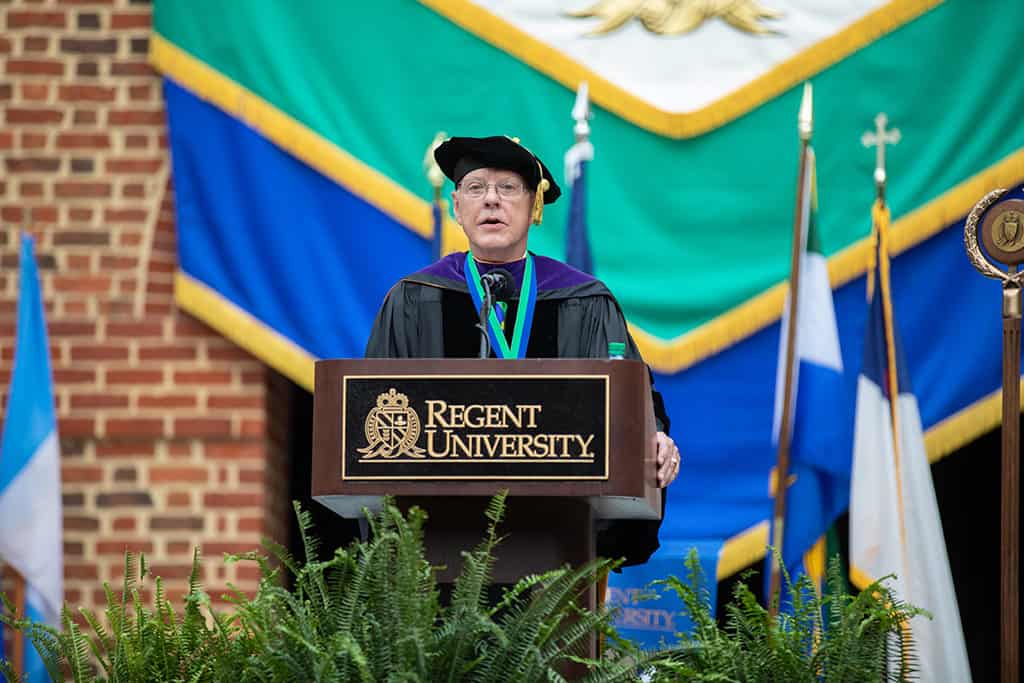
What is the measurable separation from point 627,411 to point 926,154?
126 inches

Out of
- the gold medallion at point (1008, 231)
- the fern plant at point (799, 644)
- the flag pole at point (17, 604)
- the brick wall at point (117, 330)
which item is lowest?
the fern plant at point (799, 644)

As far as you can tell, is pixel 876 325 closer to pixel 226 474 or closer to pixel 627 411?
pixel 226 474

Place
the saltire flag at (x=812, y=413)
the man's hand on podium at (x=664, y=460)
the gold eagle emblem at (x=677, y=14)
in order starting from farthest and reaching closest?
the gold eagle emblem at (x=677, y=14), the saltire flag at (x=812, y=413), the man's hand on podium at (x=664, y=460)

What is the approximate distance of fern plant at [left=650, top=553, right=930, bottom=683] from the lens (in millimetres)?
2717

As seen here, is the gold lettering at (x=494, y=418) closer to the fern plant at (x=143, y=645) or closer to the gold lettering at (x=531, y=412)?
the gold lettering at (x=531, y=412)

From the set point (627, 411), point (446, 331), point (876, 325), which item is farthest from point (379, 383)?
point (876, 325)

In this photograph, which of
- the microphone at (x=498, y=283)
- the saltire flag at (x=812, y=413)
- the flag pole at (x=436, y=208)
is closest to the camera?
the microphone at (x=498, y=283)

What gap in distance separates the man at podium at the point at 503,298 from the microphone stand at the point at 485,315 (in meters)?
0.10

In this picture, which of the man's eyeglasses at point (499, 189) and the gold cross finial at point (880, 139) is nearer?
the man's eyeglasses at point (499, 189)

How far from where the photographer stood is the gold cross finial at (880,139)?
5594mm

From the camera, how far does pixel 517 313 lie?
3.47 metres

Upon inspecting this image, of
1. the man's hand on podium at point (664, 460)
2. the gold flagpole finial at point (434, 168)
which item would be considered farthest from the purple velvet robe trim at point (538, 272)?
the gold flagpole finial at point (434, 168)

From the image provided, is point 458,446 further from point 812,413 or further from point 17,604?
point 17,604

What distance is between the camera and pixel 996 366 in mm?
5504
